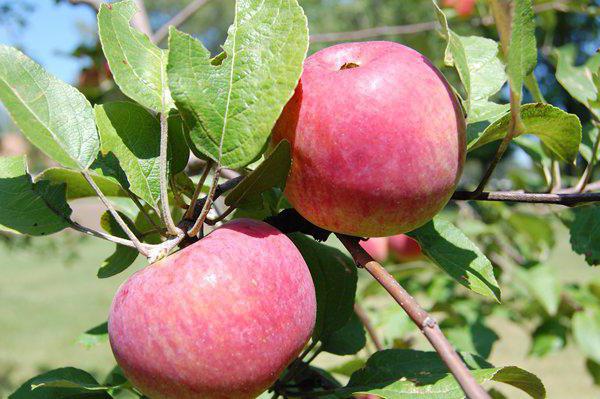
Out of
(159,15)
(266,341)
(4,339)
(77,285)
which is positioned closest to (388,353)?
(266,341)

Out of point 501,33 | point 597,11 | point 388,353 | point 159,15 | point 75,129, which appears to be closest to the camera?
point 501,33

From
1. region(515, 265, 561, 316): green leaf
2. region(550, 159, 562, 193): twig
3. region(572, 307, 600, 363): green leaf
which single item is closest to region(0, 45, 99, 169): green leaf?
region(550, 159, 562, 193): twig

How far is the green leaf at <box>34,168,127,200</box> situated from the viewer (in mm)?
683

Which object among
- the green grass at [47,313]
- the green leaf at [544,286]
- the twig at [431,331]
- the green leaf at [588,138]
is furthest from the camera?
the green grass at [47,313]

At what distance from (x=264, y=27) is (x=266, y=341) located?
0.27m

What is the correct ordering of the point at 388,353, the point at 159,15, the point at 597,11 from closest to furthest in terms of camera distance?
1. the point at 388,353
2. the point at 597,11
3. the point at 159,15

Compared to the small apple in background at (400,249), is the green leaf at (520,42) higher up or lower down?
higher up

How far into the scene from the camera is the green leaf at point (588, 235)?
0.84m

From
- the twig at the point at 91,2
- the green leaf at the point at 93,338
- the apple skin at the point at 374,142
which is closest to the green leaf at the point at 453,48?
the apple skin at the point at 374,142

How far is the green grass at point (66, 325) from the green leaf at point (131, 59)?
2025mm

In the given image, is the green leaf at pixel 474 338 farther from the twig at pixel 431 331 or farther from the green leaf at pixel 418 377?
the twig at pixel 431 331

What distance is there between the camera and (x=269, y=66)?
0.53 metres

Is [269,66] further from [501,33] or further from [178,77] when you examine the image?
[501,33]

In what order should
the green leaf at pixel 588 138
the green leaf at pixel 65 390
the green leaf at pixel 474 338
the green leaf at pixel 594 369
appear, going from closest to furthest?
1. the green leaf at pixel 65 390
2. the green leaf at pixel 588 138
3. the green leaf at pixel 474 338
4. the green leaf at pixel 594 369
